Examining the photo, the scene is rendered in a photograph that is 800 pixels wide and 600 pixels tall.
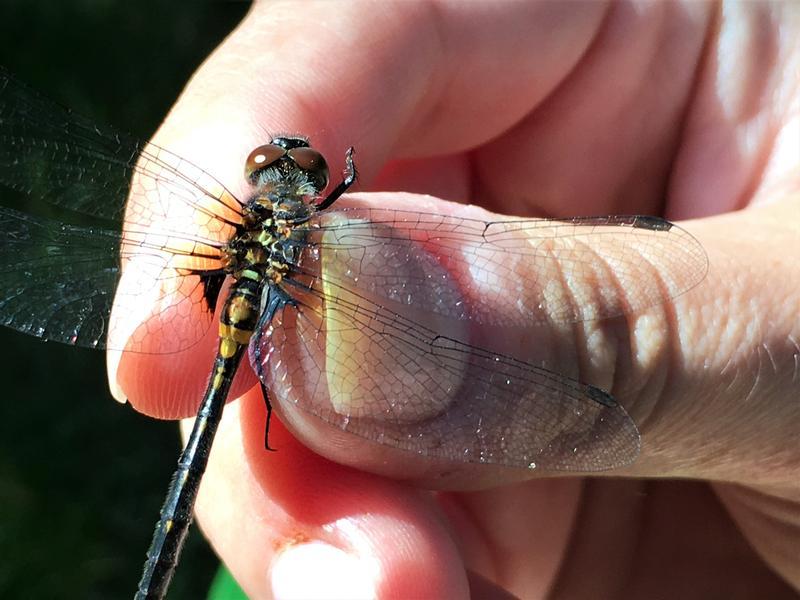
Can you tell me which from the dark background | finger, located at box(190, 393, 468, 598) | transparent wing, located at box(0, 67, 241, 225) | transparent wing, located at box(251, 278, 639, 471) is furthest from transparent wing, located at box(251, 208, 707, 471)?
the dark background

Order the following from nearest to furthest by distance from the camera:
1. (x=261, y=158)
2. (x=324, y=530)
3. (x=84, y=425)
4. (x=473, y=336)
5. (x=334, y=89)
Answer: (x=473, y=336) < (x=324, y=530) < (x=261, y=158) < (x=334, y=89) < (x=84, y=425)

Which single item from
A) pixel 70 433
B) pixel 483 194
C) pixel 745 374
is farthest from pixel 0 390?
pixel 745 374

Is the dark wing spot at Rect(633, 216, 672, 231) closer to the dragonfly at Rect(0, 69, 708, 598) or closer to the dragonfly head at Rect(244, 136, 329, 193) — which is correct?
the dragonfly at Rect(0, 69, 708, 598)

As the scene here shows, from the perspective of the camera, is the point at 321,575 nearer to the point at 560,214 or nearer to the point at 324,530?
the point at 324,530

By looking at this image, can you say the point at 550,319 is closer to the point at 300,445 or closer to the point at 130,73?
the point at 300,445

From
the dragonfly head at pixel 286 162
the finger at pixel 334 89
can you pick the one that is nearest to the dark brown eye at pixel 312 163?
the dragonfly head at pixel 286 162

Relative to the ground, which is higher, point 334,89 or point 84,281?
point 334,89

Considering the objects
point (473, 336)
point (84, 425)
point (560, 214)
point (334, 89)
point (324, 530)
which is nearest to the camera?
point (473, 336)

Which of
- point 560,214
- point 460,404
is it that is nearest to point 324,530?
point 460,404
